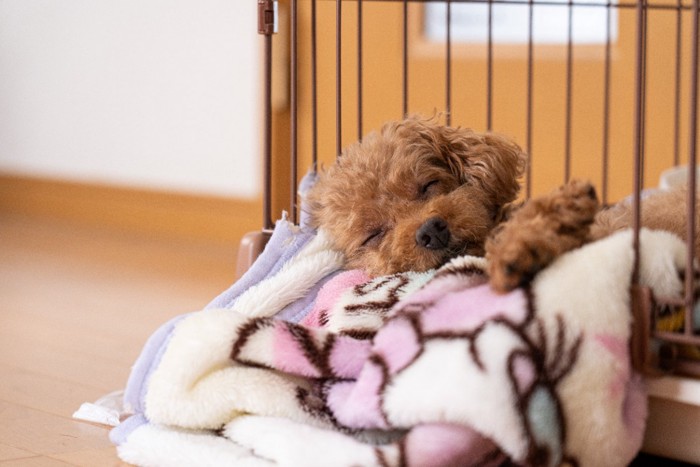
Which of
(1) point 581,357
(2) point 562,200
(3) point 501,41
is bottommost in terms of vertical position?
(1) point 581,357

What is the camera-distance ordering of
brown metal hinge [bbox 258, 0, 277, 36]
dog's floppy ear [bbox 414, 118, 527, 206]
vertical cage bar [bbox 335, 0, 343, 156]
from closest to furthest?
dog's floppy ear [bbox 414, 118, 527, 206] → vertical cage bar [bbox 335, 0, 343, 156] → brown metal hinge [bbox 258, 0, 277, 36]

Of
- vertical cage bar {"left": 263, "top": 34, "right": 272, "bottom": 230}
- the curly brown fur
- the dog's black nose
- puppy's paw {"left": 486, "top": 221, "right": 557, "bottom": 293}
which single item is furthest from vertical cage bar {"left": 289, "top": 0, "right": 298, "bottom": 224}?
puppy's paw {"left": 486, "top": 221, "right": 557, "bottom": 293}

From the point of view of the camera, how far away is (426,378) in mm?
1116

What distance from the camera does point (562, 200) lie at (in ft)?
4.02

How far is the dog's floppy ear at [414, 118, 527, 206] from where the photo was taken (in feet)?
5.10

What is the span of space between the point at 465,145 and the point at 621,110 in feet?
5.53

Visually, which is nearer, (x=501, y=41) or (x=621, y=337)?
(x=621, y=337)

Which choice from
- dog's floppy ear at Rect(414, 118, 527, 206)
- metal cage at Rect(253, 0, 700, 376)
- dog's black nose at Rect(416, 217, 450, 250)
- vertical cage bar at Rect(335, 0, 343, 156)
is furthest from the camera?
metal cage at Rect(253, 0, 700, 376)

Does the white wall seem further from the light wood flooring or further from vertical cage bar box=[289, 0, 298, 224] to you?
vertical cage bar box=[289, 0, 298, 224]

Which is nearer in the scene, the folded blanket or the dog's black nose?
the folded blanket

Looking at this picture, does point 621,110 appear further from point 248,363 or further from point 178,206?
point 248,363

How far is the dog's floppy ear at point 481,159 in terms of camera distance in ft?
5.10

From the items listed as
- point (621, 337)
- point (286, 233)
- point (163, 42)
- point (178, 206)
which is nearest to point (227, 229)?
point (178, 206)

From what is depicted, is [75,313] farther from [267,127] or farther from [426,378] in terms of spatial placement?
[426,378]
